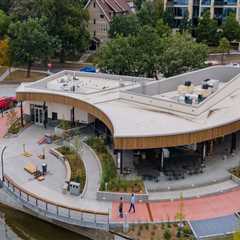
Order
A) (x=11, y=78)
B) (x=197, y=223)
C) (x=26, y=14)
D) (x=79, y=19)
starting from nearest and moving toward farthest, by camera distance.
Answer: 1. (x=197, y=223)
2. (x=11, y=78)
3. (x=79, y=19)
4. (x=26, y=14)

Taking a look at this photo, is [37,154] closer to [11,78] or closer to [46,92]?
[46,92]

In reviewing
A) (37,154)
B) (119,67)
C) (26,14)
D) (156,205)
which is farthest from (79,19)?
Result: (156,205)

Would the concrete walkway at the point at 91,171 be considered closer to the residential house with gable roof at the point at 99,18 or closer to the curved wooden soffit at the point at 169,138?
the curved wooden soffit at the point at 169,138

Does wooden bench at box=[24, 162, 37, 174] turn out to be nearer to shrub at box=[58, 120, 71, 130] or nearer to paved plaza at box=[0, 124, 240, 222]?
paved plaza at box=[0, 124, 240, 222]

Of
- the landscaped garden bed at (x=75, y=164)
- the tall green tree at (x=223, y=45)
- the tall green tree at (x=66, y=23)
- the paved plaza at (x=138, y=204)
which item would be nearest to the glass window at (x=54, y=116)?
the landscaped garden bed at (x=75, y=164)

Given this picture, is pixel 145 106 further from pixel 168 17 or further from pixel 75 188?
pixel 168 17

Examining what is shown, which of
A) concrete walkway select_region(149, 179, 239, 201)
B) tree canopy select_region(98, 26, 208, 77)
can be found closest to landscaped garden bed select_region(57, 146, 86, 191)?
concrete walkway select_region(149, 179, 239, 201)
